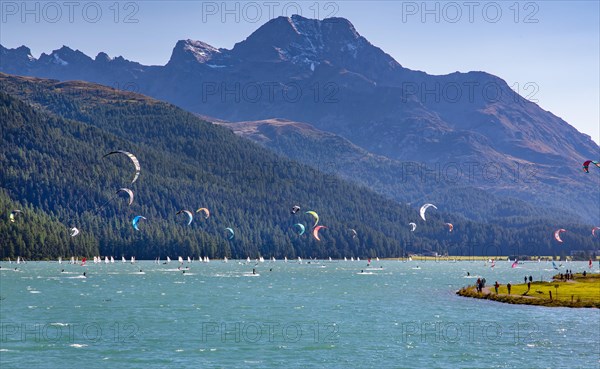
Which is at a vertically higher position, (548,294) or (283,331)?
(548,294)

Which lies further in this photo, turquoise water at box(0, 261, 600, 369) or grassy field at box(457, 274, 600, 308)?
grassy field at box(457, 274, 600, 308)

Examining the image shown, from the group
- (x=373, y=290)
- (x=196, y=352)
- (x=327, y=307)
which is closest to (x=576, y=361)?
(x=196, y=352)

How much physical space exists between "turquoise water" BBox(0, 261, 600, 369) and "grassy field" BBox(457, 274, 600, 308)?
13.3ft

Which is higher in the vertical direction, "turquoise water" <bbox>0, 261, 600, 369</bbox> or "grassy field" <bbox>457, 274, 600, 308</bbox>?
"grassy field" <bbox>457, 274, 600, 308</bbox>

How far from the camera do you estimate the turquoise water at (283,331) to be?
247ft

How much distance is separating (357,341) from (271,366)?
17.3 meters

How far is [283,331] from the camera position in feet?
312

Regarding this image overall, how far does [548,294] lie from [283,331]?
5752cm

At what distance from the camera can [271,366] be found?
7219 centimetres

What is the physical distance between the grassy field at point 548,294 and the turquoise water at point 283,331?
160 inches

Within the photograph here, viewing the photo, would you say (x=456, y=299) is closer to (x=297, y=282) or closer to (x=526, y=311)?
(x=526, y=311)

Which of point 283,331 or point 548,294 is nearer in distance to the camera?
point 283,331

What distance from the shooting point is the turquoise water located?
247 ft

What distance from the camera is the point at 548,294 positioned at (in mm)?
137875
